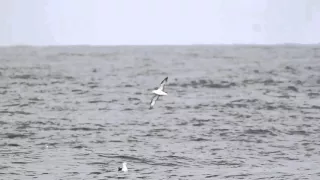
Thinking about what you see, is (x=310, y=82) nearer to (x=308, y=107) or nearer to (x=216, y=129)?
(x=308, y=107)

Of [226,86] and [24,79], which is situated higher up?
[24,79]

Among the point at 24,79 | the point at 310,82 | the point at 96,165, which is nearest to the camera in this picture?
the point at 96,165

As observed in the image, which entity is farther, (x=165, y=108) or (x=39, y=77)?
(x=39, y=77)

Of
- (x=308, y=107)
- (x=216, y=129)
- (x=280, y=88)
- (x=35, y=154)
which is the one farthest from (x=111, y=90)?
(x=35, y=154)

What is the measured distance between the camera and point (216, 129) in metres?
25.9

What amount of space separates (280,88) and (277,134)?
18.3m

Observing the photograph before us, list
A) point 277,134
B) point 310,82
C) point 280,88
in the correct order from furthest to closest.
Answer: point 310,82 < point 280,88 < point 277,134

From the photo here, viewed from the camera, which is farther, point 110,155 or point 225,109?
point 225,109

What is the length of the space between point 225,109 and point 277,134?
7338 mm

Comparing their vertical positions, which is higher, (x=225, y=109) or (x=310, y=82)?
(x=310, y=82)

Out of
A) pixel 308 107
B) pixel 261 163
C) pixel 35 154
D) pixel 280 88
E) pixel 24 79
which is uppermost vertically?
pixel 24 79

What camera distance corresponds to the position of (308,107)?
3269cm

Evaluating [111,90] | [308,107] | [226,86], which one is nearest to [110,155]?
[308,107]

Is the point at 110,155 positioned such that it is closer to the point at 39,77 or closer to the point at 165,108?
the point at 165,108
